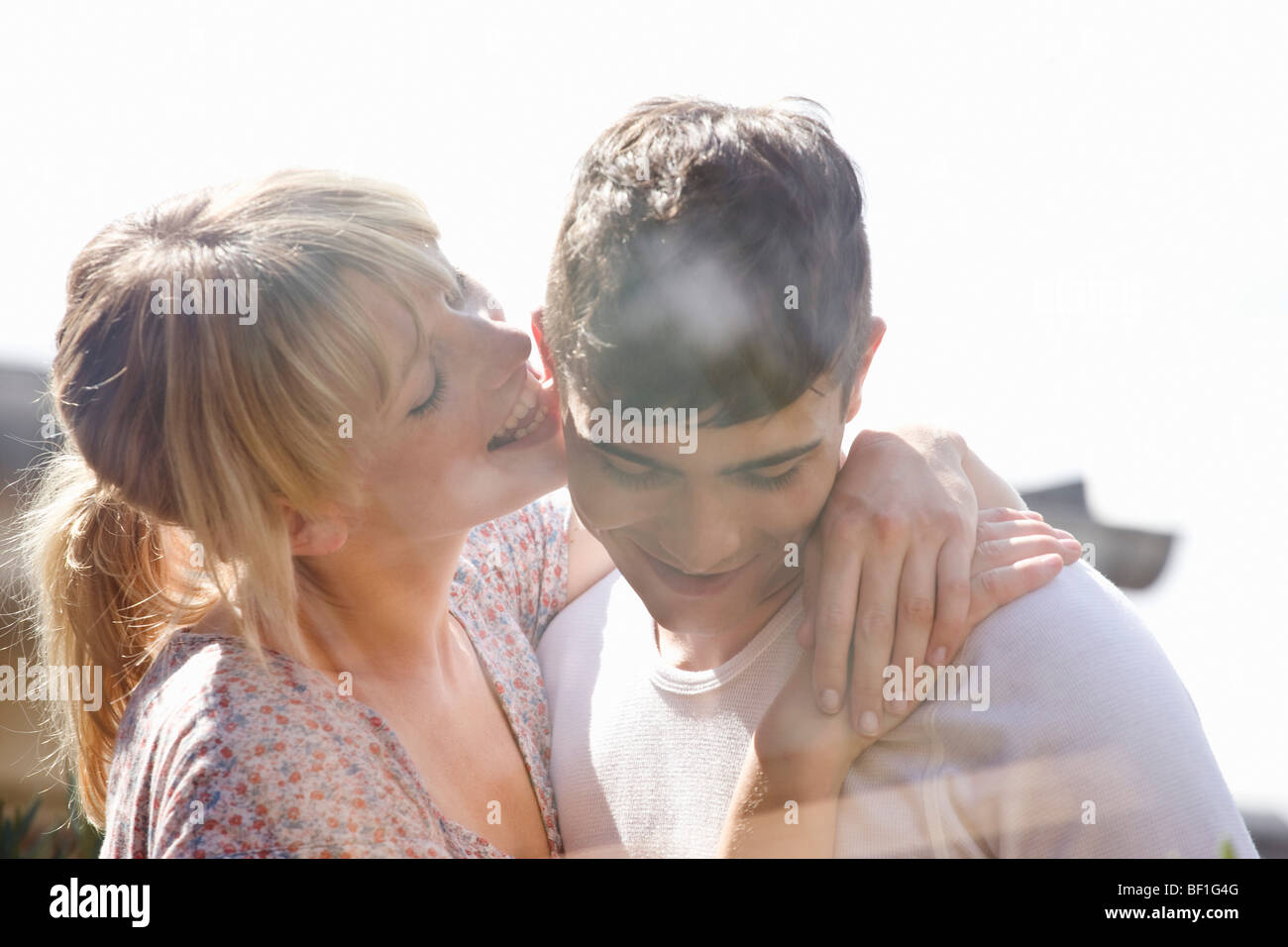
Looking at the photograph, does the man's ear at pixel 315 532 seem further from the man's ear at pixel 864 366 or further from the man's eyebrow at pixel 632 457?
the man's ear at pixel 864 366

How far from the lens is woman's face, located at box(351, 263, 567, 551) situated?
1504mm

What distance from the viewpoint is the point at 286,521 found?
150 centimetres

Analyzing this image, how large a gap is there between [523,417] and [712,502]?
0.46m

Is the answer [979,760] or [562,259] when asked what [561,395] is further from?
[979,760]

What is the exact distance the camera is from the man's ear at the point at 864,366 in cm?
134

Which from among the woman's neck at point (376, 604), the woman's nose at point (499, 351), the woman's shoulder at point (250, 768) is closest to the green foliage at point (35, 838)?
the woman's shoulder at point (250, 768)

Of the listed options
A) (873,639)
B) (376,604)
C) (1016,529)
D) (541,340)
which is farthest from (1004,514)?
(376,604)

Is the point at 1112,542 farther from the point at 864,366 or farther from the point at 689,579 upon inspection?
the point at 689,579

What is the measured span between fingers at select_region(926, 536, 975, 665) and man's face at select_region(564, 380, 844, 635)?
0.62 ft

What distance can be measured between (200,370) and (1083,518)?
4.05ft

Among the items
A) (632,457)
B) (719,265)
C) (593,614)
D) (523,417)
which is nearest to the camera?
(719,265)
